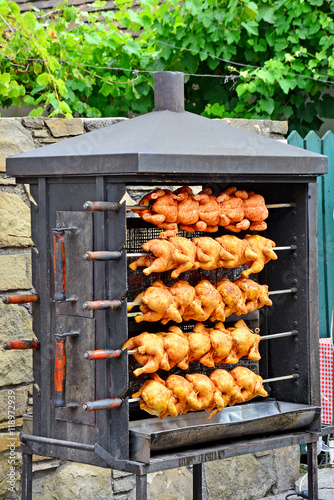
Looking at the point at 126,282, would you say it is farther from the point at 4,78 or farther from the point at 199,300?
the point at 4,78

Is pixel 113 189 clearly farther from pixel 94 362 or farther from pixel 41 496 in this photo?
pixel 41 496

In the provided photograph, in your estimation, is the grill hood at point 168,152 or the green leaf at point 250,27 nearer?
the grill hood at point 168,152

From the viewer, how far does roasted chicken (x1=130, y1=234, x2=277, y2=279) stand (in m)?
2.81

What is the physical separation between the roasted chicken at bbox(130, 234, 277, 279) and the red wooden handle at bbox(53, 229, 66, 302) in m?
0.27

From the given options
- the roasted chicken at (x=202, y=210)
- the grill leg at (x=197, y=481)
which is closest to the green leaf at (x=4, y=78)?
the roasted chicken at (x=202, y=210)

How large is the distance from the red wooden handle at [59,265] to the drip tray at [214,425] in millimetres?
567

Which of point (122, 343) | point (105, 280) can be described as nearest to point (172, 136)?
point (105, 280)

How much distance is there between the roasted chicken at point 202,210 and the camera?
9.32 feet

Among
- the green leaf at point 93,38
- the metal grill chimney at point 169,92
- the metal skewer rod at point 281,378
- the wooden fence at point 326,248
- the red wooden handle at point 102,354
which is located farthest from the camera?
the green leaf at point 93,38

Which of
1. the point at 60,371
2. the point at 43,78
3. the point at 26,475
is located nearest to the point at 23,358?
the point at 26,475

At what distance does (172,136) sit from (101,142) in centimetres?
27

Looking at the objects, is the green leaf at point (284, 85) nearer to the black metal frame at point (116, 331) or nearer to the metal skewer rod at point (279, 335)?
the black metal frame at point (116, 331)

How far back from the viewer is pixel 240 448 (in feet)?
9.54

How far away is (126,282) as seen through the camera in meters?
2.59
